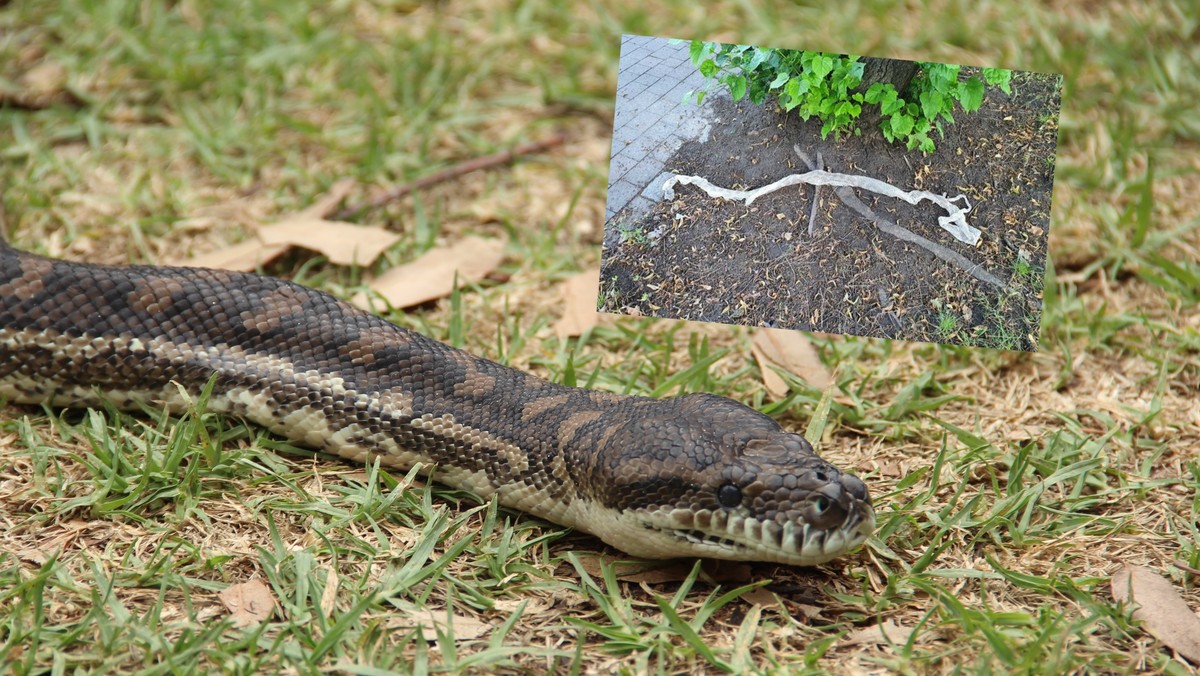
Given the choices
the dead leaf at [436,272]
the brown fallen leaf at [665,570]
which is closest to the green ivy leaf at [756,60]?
the brown fallen leaf at [665,570]

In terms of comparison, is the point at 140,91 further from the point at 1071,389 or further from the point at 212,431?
the point at 1071,389

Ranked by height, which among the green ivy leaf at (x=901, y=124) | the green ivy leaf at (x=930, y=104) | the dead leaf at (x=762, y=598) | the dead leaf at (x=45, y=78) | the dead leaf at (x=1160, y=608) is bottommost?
the dead leaf at (x=762, y=598)

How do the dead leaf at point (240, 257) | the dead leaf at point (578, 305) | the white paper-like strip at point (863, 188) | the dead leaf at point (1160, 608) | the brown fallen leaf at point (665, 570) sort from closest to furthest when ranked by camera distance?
the dead leaf at point (1160, 608), the brown fallen leaf at point (665, 570), the white paper-like strip at point (863, 188), the dead leaf at point (578, 305), the dead leaf at point (240, 257)

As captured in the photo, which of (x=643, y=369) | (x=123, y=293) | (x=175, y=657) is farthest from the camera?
(x=643, y=369)

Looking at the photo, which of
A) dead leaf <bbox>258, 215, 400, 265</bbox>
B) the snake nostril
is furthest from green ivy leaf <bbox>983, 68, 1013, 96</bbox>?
dead leaf <bbox>258, 215, 400, 265</bbox>

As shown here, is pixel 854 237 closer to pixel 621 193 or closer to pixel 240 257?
pixel 621 193

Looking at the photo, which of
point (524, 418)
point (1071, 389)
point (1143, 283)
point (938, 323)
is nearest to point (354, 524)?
point (524, 418)

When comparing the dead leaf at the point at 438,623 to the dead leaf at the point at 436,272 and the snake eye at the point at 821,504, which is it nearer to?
the snake eye at the point at 821,504
